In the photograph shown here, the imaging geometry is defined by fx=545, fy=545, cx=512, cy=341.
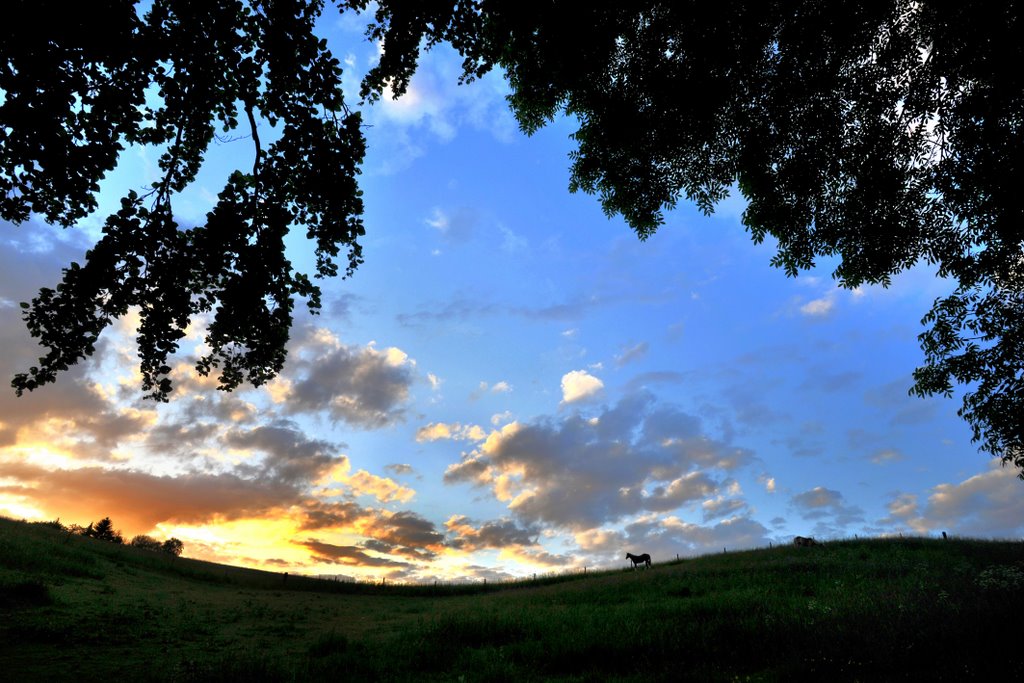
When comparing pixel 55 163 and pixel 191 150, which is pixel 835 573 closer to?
pixel 191 150

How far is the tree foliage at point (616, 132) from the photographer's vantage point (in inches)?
403

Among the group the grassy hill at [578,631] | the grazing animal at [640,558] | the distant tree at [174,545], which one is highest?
the distant tree at [174,545]

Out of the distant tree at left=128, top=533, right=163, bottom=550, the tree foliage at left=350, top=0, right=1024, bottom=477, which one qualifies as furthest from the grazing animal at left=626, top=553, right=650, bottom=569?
the distant tree at left=128, top=533, right=163, bottom=550

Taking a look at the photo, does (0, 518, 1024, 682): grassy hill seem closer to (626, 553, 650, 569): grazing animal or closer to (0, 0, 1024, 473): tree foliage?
(0, 0, 1024, 473): tree foliage

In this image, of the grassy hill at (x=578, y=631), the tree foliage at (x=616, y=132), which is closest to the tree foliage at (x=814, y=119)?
the tree foliage at (x=616, y=132)

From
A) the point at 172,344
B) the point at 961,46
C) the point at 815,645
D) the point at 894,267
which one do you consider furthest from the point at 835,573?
the point at 172,344

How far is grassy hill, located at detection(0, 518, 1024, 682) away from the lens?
35.7ft

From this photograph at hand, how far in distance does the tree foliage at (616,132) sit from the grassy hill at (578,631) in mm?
5054

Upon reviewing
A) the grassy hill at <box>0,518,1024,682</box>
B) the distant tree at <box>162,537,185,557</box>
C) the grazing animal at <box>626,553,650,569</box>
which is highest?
the distant tree at <box>162,537,185,557</box>

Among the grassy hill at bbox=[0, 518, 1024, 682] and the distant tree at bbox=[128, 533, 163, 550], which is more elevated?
the distant tree at bbox=[128, 533, 163, 550]

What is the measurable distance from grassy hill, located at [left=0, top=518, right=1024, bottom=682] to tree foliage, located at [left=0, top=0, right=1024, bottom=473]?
5.05 meters

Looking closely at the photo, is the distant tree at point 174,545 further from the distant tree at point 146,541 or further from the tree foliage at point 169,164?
the tree foliage at point 169,164

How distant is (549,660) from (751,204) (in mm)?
11285

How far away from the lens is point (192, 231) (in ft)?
34.4
